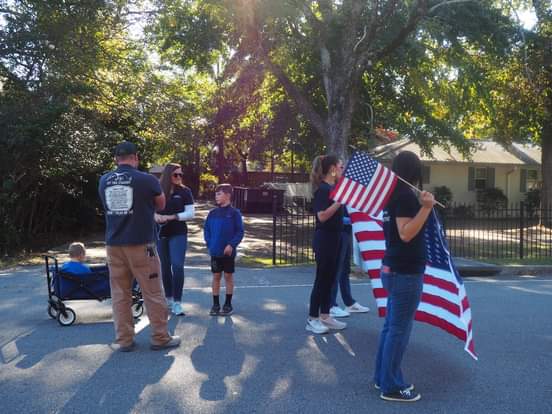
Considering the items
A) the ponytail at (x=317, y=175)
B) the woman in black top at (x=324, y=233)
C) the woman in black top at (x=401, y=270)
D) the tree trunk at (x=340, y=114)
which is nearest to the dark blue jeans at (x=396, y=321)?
the woman in black top at (x=401, y=270)

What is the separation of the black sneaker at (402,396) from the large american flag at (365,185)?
1441mm

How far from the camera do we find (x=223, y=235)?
23.7ft

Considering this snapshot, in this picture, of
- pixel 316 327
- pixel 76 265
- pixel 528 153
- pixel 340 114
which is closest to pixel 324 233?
pixel 316 327

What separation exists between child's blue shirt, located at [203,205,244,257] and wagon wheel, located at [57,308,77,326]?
1.75 meters

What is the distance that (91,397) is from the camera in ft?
A: 14.9

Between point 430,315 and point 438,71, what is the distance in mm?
18737

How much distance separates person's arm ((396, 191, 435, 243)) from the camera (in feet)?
13.7

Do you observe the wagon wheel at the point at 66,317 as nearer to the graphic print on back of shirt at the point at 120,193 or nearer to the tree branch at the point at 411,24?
the graphic print on back of shirt at the point at 120,193

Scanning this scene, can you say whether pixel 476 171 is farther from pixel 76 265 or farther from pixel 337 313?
pixel 76 265

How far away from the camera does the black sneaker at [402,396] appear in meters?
4.51

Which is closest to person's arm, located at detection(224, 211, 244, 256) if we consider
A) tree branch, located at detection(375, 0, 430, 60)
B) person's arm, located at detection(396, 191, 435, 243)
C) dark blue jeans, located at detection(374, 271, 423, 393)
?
dark blue jeans, located at detection(374, 271, 423, 393)

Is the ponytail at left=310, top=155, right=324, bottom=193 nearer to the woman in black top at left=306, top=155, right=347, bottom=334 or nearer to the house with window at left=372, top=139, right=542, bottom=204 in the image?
the woman in black top at left=306, top=155, right=347, bottom=334

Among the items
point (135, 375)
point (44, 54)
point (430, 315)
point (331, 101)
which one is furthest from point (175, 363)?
point (44, 54)

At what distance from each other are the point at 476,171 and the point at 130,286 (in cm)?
2817
